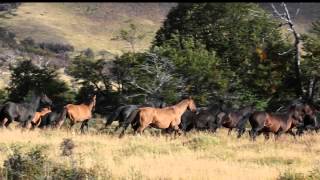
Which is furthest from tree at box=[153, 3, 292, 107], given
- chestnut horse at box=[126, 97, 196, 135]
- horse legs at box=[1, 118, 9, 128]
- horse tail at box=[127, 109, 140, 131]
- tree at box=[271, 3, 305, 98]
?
horse tail at box=[127, 109, 140, 131]

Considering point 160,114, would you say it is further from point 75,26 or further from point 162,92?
point 75,26

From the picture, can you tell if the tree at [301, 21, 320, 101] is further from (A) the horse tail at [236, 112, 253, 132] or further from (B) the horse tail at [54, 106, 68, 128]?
(B) the horse tail at [54, 106, 68, 128]

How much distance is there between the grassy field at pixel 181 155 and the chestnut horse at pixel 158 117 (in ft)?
3.55

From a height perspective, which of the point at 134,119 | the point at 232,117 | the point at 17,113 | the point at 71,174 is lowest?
the point at 17,113

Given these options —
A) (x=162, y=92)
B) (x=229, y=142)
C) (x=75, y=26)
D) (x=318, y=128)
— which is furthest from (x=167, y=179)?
(x=75, y=26)

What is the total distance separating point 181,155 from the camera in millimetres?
14750

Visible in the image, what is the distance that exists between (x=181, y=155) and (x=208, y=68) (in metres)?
26.7

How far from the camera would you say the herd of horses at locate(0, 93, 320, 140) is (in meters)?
20.6

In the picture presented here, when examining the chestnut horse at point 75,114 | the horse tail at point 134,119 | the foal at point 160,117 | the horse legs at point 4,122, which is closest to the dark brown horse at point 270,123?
the foal at point 160,117

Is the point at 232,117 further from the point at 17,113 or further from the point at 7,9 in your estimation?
the point at 7,9

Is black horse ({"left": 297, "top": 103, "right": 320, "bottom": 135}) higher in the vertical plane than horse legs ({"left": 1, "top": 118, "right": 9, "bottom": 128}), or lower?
higher

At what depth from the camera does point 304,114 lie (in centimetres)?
2244

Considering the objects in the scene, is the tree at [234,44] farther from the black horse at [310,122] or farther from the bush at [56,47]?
the bush at [56,47]

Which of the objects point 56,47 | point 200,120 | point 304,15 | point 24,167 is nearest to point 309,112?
point 200,120
